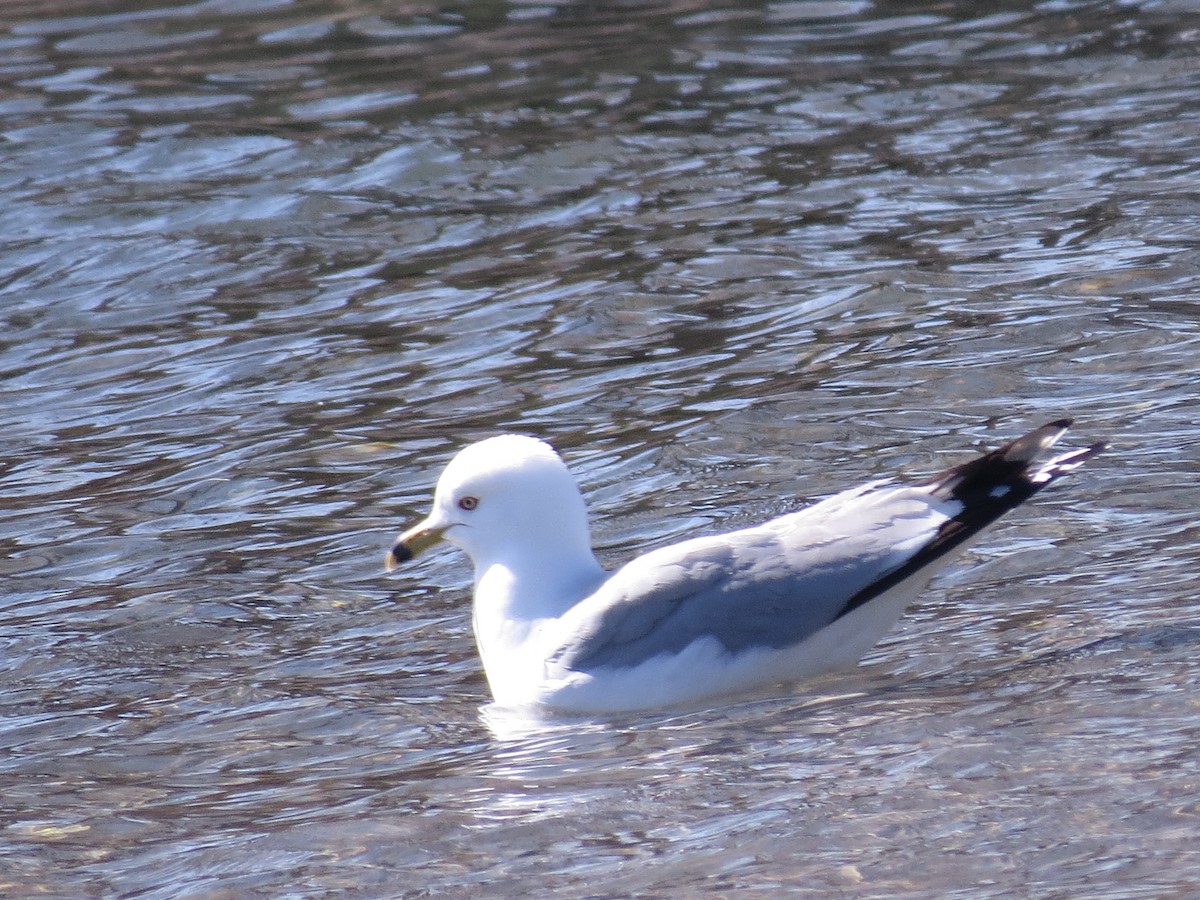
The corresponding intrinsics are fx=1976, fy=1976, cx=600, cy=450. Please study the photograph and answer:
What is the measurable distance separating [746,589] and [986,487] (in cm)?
74

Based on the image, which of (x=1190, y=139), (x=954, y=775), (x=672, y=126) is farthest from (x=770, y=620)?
(x=672, y=126)

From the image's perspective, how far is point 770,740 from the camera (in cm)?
525

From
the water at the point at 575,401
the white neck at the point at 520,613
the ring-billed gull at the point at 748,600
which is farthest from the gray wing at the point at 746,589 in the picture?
the water at the point at 575,401

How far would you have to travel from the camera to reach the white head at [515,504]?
5.87 metres

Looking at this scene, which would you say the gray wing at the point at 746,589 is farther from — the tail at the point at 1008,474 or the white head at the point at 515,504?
the white head at the point at 515,504

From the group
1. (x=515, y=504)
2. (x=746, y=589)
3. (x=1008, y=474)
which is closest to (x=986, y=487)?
(x=1008, y=474)

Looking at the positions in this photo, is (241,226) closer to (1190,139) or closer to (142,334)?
(142,334)

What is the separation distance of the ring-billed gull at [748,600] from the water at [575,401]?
122mm

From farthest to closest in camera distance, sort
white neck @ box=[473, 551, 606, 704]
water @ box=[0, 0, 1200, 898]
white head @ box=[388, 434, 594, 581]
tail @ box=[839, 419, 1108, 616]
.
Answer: white head @ box=[388, 434, 594, 581] < white neck @ box=[473, 551, 606, 704] < tail @ box=[839, 419, 1108, 616] < water @ box=[0, 0, 1200, 898]

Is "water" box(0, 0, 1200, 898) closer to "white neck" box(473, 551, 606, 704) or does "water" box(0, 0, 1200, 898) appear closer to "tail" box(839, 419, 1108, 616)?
"white neck" box(473, 551, 606, 704)

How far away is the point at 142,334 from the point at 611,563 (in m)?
4.52

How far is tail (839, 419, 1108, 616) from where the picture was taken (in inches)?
215

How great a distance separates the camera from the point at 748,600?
217 inches

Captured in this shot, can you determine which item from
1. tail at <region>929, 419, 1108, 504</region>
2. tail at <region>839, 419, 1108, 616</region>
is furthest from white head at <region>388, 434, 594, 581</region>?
tail at <region>929, 419, 1108, 504</region>
